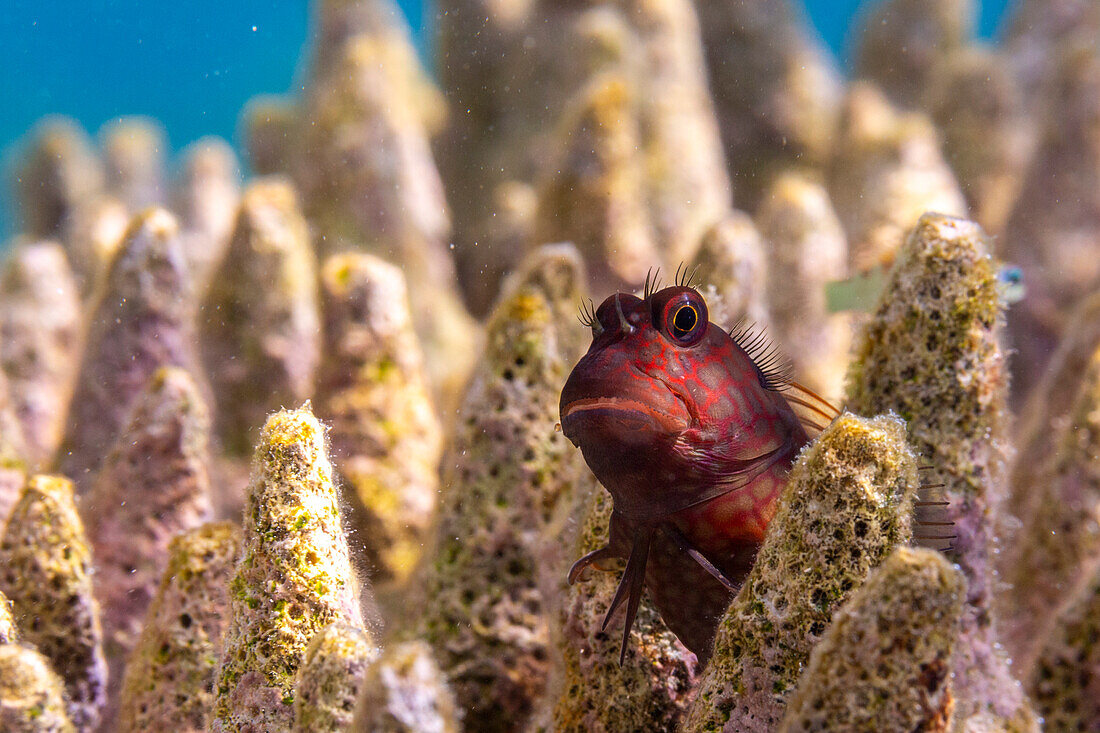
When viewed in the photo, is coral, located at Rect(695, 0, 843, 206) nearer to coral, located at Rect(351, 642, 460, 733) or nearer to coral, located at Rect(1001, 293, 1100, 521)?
coral, located at Rect(1001, 293, 1100, 521)

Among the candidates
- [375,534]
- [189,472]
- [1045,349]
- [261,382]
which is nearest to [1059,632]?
[375,534]

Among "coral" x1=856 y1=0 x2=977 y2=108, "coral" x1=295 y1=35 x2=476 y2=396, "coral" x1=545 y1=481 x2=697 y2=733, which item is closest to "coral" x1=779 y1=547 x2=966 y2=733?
"coral" x1=545 y1=481 x2=697 y2=733

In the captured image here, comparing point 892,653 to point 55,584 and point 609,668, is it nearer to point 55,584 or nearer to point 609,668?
point 609,668

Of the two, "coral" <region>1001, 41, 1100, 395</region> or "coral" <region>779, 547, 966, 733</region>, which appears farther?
"coral" <region>1001, 41, 1100, 395</region>

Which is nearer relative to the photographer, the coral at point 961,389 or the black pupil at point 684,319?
the black pupil at point 684,319

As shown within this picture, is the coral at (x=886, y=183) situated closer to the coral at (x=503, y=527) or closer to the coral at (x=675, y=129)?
the coral at (x=675, y=129)

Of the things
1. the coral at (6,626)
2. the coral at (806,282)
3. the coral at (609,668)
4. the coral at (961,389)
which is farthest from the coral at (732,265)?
the coral at (6,626)

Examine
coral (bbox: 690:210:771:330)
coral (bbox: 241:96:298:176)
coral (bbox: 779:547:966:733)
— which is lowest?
coral (bbox: 779:547:966:733)
